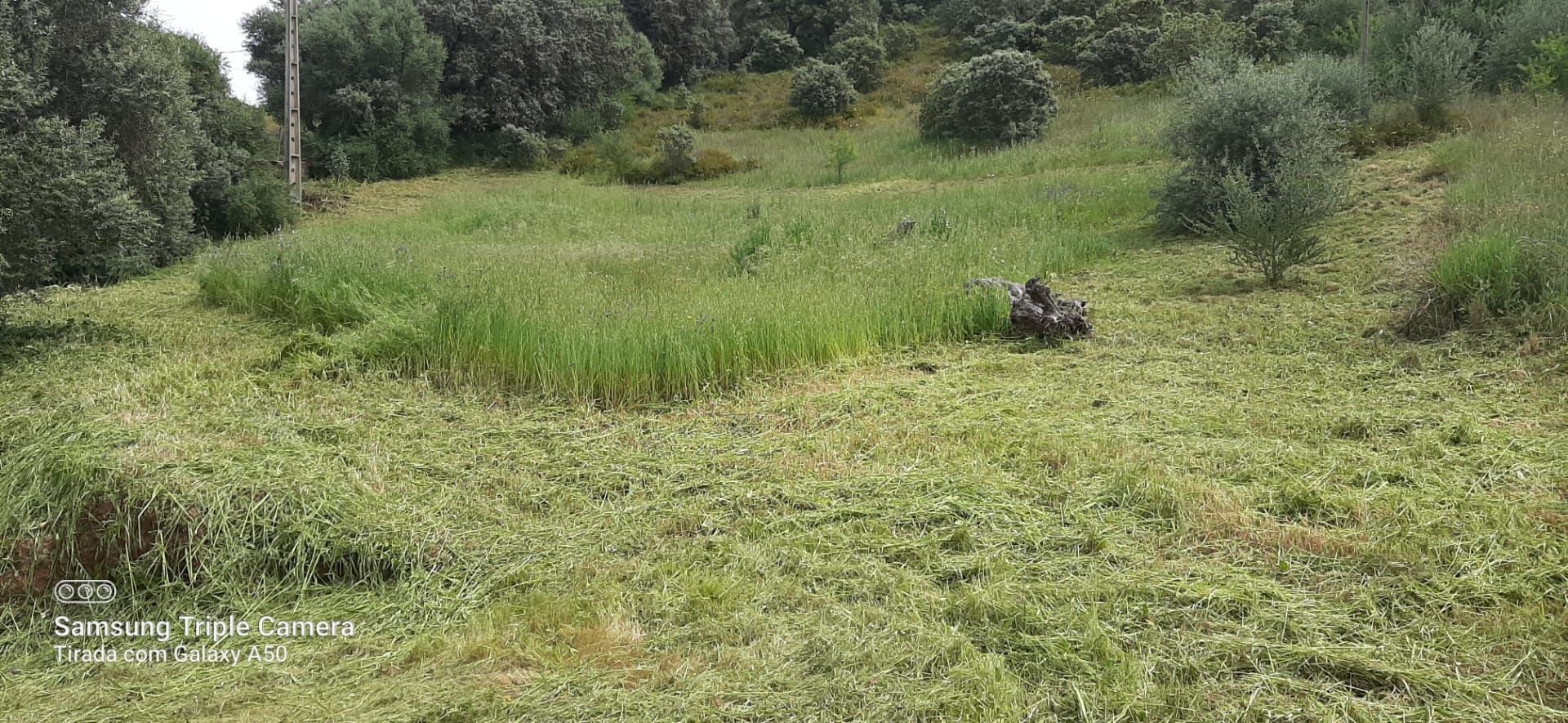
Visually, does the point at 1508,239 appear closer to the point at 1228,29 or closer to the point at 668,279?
the point at 668,279

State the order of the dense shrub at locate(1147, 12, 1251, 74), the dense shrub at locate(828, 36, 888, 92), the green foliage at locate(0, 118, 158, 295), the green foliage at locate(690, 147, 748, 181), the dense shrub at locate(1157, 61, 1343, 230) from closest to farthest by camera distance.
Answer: the green foliage at locate(0, 118, 158, 295)
the dense shrub at locate(1157, 61, 1343, 230)
the green foliage at locate(690, 147, 748, 181)
the dense shrub at locate(1147, 12, 1251, 74)
the dense shrub at locate(828, 36, 888, 92)

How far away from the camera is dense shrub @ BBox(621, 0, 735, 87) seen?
38.5 m

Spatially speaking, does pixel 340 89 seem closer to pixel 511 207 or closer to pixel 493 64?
pixel 493 64

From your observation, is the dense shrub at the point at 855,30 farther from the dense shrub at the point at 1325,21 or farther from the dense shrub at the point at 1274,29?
the dense shrub at the point at 1325,21

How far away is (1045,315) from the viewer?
667 cm

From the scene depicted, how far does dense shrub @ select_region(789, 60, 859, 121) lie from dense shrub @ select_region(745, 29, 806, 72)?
10180 millimetres

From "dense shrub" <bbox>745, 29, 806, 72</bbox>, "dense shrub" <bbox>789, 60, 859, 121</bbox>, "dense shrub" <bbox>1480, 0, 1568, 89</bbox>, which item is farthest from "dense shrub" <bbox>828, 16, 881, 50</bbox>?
"dense shrub" <bbox>1480, 0, 1568, 89</bbox>

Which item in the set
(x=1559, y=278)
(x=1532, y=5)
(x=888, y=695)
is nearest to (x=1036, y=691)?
(x=888, y=695)

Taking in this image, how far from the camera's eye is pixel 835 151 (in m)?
21.3

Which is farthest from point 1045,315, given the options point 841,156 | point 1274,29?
point 1274,29

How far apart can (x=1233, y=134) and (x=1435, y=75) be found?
5.79 meters

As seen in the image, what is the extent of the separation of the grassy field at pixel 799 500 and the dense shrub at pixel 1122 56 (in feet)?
71.8

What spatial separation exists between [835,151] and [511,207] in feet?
25.6

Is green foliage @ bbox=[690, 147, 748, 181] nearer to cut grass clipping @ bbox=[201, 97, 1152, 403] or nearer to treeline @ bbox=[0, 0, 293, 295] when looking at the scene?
cut grass clipping @ bbox=[201, 97, 1152, 403]
